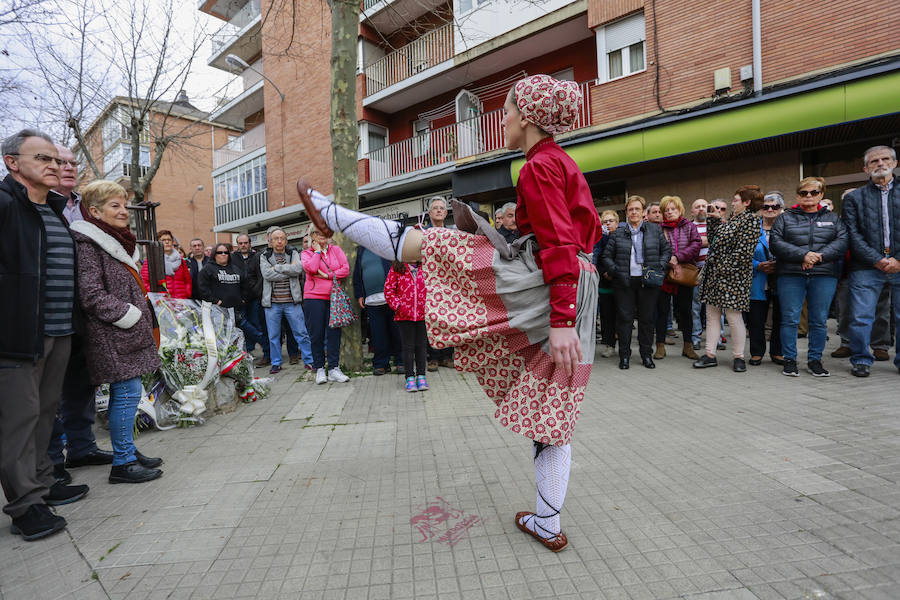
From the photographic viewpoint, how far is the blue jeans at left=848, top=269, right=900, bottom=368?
16.3ft

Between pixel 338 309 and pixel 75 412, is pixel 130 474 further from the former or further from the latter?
pixel 338 309

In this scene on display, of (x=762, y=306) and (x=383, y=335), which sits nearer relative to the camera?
(x=762, y=306)

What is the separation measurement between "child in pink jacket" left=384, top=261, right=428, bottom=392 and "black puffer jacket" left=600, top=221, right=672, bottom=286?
2764 millimetres

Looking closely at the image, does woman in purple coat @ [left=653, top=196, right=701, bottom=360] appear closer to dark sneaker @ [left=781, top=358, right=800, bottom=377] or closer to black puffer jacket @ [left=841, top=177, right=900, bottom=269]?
dark sneaker @ [left=781, top=358, right=800, bottom=377]

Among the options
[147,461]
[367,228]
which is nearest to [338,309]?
[147,461]

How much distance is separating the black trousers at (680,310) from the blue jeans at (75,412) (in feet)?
21.4

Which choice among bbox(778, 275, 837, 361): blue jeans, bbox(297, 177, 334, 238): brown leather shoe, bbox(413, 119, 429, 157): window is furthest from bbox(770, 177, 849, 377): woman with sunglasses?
bbox(413, 119, 429, 157): window

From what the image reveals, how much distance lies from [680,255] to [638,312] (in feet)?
3.68

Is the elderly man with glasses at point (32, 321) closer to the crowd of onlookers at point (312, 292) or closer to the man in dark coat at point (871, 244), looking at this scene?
the crowd of onlookers at point (312, 292)

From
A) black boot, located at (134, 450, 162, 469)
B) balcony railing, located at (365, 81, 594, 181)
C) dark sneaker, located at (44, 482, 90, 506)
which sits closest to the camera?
dark sneaker, located at (44, 482, 90, 506)

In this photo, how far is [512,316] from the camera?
2027mm

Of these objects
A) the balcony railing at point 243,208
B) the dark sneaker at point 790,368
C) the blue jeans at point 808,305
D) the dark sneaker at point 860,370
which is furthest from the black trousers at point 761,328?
the balcony railing at point 243,208

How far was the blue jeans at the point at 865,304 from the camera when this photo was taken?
16.3 feet

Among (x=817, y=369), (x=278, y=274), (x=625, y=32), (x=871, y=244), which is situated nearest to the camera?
(x=871, y=244)
